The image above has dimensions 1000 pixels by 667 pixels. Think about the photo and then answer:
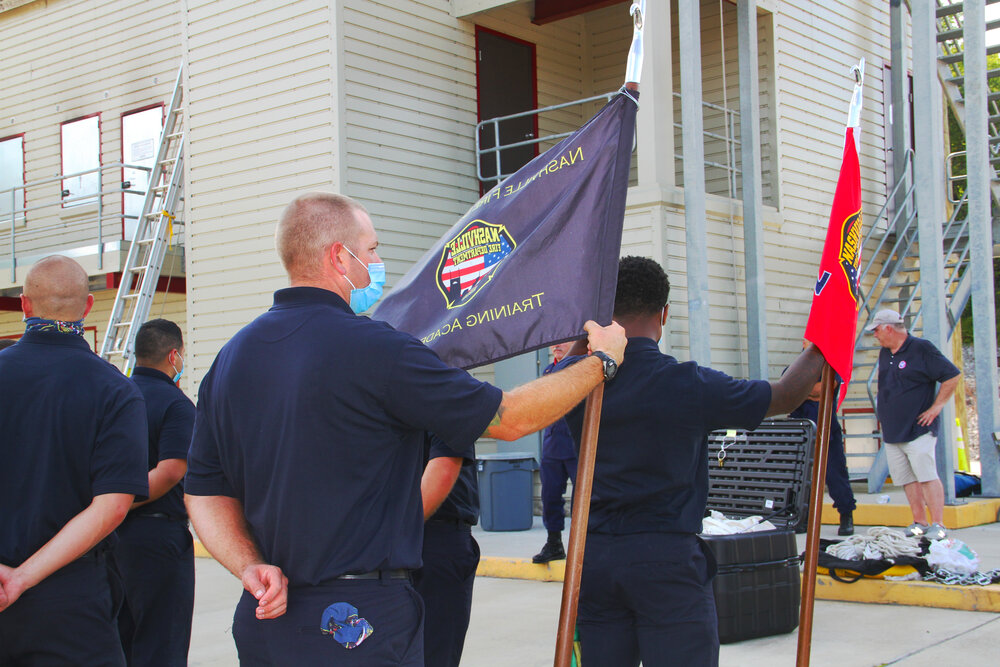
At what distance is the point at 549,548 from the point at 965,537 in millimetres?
4067

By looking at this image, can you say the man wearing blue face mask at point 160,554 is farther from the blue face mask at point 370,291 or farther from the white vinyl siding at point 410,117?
the white vinyl siding at point 410,117

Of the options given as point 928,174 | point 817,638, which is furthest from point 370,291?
point 928,174

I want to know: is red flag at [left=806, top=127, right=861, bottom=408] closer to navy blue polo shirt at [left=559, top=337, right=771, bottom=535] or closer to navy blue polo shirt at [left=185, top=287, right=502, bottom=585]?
navy blue polo shirt at [left=559, top=337, right=771, bottom=535]

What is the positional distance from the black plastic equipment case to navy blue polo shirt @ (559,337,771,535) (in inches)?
80.8

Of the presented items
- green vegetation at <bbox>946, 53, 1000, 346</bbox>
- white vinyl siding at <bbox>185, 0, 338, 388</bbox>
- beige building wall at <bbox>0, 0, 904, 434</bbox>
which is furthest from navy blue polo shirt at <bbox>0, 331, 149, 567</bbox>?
green vegetation at <bbox>946, 53, 1000, 346</bbox>

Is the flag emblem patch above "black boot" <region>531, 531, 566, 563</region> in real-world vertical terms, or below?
above

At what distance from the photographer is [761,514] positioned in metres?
6.48

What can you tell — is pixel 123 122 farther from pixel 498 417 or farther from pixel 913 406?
pixel 498 417

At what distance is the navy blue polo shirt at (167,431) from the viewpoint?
15.4 ft

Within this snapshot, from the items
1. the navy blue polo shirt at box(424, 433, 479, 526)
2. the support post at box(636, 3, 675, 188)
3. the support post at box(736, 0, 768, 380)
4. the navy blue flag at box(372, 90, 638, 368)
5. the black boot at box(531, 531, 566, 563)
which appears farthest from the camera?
the support post at box(736, 0, 768, 380)

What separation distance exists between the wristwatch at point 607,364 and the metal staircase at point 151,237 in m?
10.3

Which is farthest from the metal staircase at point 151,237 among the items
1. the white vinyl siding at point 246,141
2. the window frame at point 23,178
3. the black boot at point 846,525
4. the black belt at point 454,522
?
the black belt at point 454,522

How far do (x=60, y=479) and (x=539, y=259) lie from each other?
1.80 m

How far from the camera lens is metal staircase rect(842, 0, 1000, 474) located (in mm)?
13094
